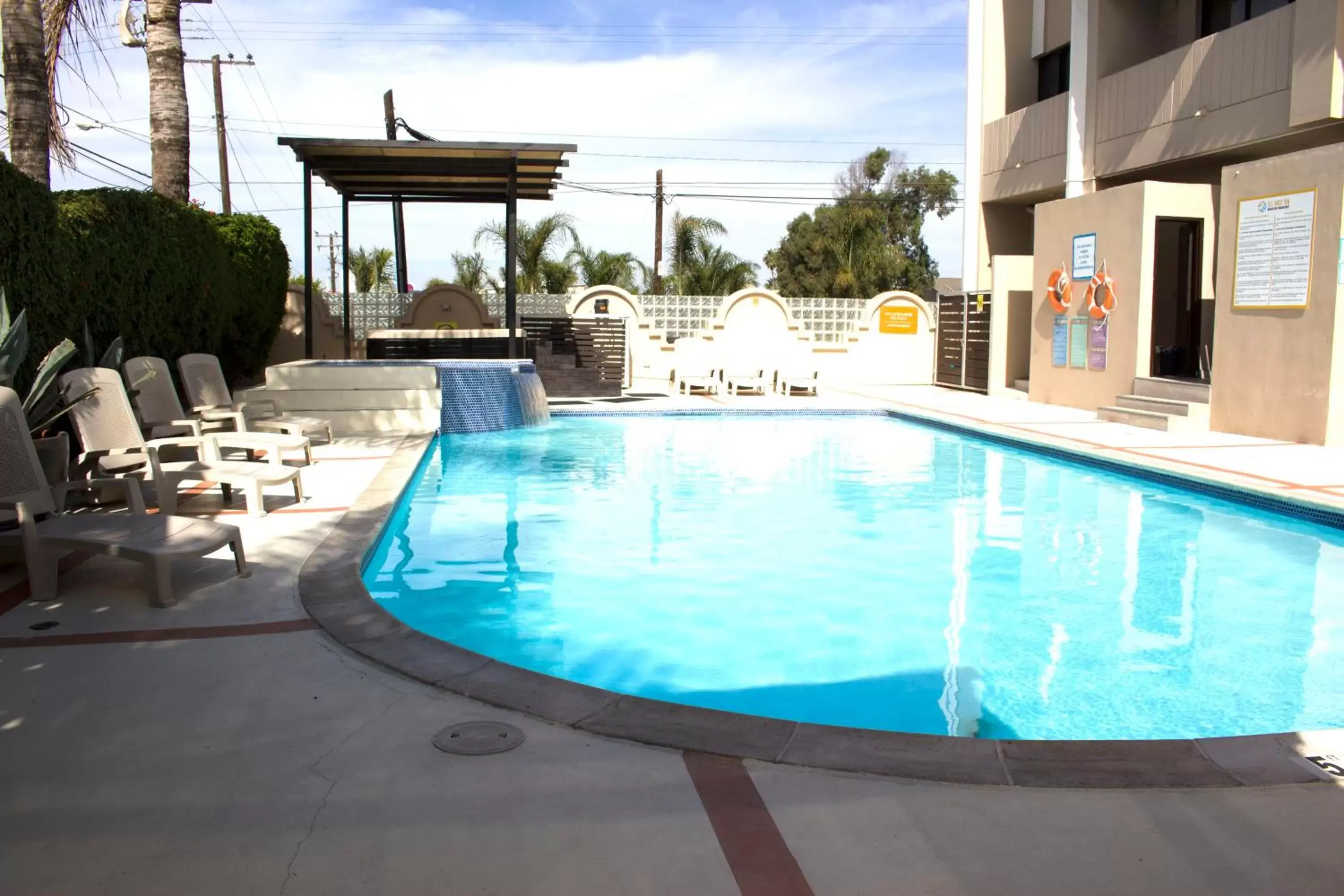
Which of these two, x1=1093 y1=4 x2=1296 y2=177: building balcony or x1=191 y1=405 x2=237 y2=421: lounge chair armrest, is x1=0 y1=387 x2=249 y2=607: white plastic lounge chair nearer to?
x1=191 y1=405 x2=237 y2=421: lounge chair armrest

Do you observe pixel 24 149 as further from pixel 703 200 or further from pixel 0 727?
pixel 703 200

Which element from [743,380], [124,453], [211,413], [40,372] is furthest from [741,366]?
[40,372]

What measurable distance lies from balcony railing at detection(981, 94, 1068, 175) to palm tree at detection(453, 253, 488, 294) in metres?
16.2

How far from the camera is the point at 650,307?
2520 centimetres

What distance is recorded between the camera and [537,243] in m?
29.1

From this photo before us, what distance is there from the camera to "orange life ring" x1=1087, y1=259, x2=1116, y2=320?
14750mm

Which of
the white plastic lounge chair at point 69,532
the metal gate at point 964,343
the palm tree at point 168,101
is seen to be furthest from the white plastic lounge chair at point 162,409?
the metal gate at point 964,343

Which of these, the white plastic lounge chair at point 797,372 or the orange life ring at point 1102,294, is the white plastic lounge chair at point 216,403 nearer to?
the white plastic lounge chair at point 797,372

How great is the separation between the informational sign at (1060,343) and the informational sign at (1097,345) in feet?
1.84

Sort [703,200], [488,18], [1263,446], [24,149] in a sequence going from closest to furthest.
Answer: [24,149] < [1263,446] < [488,18] < [703,200]

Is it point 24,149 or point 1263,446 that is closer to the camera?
point 24,149

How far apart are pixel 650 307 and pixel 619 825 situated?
75.4 ft

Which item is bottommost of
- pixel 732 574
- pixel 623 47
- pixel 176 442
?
pixel 732 574

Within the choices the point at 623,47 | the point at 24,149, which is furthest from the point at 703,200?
the point at 24,149
